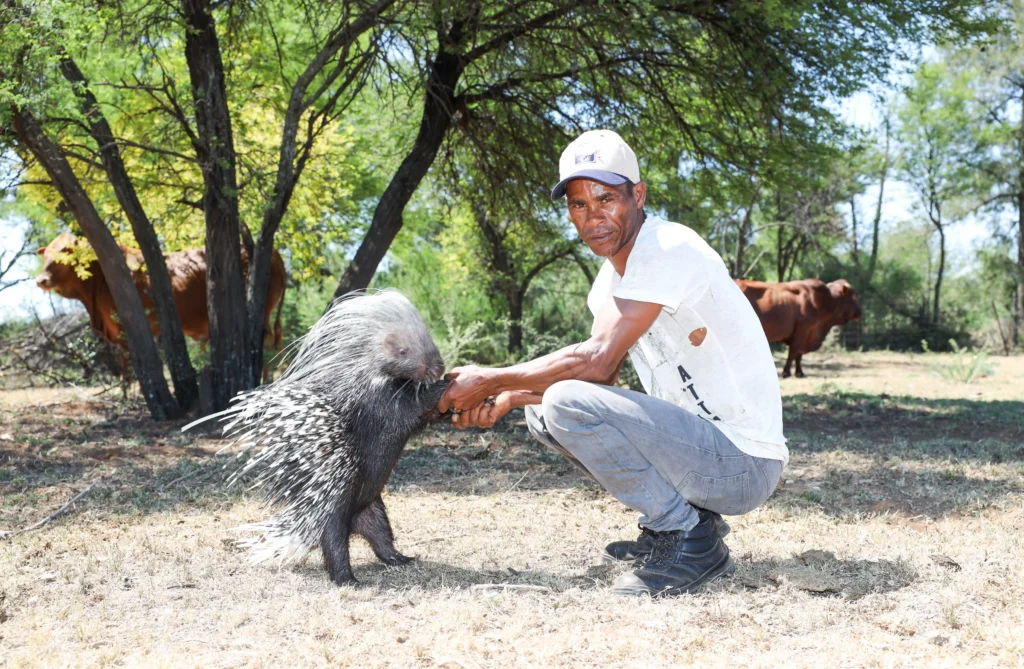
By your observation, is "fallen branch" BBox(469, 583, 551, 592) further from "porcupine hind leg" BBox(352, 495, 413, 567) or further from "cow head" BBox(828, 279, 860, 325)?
"cow head" BBox(828, 279, 860, 325)

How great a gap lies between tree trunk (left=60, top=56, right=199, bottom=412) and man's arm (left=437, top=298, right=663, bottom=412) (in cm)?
532

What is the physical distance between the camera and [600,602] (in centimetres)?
313

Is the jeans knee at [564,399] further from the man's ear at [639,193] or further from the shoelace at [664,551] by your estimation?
the man's ear at [639,193]

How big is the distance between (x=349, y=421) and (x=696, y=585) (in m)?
1.48

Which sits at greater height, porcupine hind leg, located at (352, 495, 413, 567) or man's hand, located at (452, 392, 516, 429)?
man's hand, located at (452, 392, 516, 429)

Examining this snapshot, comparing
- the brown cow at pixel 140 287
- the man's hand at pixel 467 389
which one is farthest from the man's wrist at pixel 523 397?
the brown cow at pixel 140 287

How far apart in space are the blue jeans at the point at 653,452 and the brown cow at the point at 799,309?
1031cm

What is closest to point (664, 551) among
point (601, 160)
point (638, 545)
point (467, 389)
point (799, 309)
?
point (638, 545)

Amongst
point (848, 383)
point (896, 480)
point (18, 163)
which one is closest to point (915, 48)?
point (896, 480)

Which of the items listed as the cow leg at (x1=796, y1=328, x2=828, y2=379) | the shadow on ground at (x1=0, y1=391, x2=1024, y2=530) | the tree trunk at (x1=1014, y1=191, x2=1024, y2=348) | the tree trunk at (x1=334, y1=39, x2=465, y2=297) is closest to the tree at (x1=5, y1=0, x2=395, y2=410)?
the tree trunk at (x1=334, y1=39, x2=465, y2=297)

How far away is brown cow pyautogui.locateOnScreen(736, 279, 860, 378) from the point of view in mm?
13531

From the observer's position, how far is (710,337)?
320 cm

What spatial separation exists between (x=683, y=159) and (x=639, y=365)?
632cm

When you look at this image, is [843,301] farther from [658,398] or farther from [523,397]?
[658,398]
